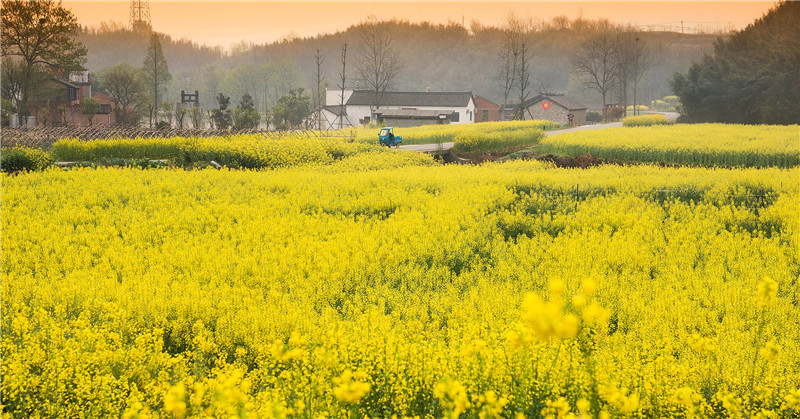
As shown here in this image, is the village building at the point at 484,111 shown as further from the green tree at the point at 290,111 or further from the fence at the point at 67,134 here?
the fence at the point at 67,134

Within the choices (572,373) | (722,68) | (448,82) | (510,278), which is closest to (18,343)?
(572,373)

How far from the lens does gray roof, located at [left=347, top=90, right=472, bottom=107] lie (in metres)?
71.1

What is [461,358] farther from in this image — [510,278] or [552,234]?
[552,234]

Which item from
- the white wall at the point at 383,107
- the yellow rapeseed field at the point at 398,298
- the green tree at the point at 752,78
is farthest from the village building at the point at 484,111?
the yellow rapeseed field at the point at 398,298

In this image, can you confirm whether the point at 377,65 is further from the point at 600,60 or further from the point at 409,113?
the point at 600,60

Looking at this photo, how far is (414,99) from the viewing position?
2854 inches

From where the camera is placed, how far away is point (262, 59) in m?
156

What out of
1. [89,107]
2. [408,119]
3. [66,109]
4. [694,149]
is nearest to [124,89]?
[66,109]

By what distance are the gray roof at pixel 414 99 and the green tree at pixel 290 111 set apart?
21.9ft

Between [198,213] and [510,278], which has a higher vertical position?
[198,213]

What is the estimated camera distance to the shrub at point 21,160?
18.5 metres

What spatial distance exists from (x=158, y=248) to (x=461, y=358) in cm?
673

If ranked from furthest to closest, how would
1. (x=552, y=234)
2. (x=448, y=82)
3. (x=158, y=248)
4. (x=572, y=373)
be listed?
(x=448, y=82) < (x=552, y=234) < (x=158, y=248) < (x=572, y=373)

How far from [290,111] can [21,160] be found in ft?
157
